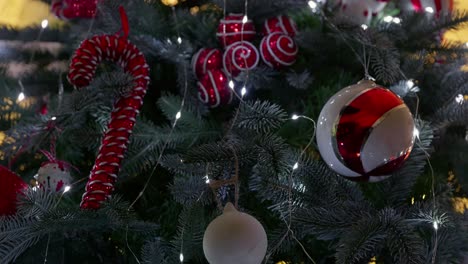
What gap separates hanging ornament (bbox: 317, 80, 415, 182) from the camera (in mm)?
533

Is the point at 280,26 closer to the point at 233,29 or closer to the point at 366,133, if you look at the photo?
the point at 233,29

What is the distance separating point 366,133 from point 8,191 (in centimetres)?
42

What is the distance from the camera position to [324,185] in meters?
0.64

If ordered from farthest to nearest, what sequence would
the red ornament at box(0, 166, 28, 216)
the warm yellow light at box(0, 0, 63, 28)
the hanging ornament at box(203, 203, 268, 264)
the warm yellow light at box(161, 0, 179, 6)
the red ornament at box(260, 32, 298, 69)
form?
the warm yellow light at box(0, 0, 63, 28) → the warm yellow light at box(161, 0, 179, 6) → the red ornament at box(260, 32, 298, 69) → the red ornament at box(0, 166, 28, 216) → the hanging ornament at box(203, 203, 268, 264)

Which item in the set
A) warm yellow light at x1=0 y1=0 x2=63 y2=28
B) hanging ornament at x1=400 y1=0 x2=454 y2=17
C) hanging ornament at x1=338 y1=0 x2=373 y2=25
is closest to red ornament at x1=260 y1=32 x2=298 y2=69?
hanging ornament at x1=338 y1=0 x2=373 y2=25

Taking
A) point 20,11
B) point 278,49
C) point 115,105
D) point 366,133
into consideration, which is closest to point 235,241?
point 366,133

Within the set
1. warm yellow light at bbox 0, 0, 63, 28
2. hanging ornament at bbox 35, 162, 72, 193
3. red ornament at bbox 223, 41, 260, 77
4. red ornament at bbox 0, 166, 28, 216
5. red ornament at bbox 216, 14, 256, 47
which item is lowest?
warm yellow light at bbox 0, 0, 63, 28

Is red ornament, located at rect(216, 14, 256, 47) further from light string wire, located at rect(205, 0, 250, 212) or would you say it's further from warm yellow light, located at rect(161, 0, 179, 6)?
warm yellow light, located at rect(161, 0, 179, 6)

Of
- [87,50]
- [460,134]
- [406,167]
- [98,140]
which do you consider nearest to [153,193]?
[98,140]

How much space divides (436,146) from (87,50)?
1.61 ft

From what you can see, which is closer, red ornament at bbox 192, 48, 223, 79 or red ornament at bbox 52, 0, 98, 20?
red ornament at bbox 192, 48, 223, 79

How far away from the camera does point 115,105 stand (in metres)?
0.72

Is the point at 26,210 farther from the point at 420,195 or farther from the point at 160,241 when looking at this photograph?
the point at 420,195

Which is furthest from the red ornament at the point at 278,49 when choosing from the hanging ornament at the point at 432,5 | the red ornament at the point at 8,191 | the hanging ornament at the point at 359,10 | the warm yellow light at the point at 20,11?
the warm yellow light at the point at 20,11
